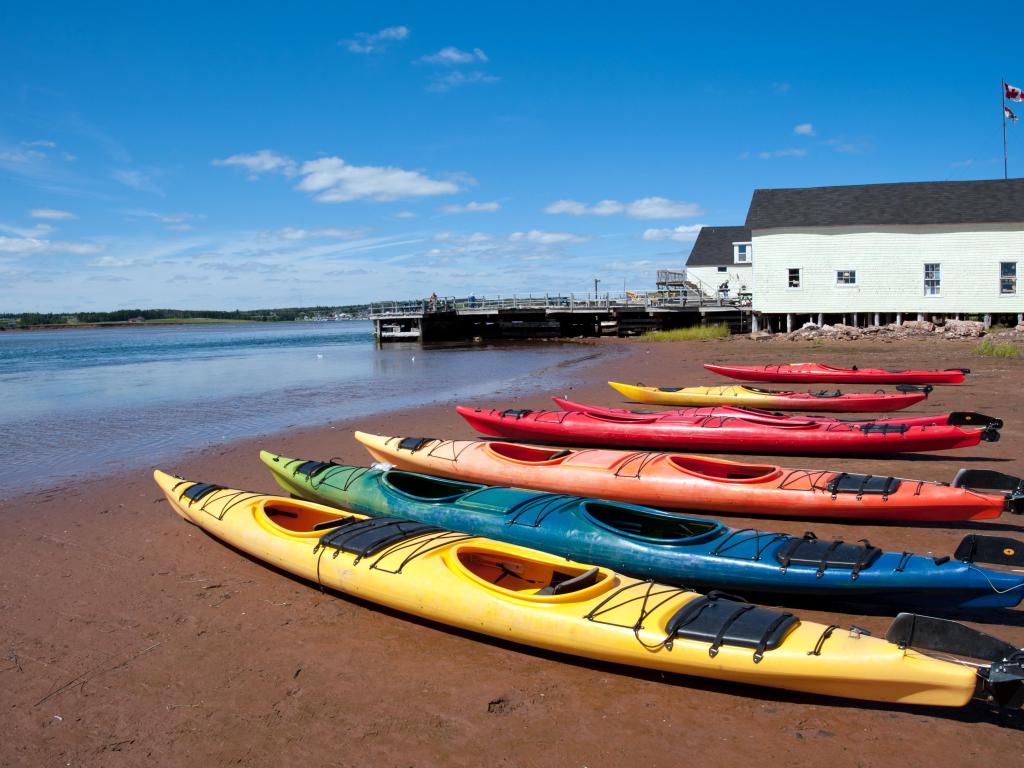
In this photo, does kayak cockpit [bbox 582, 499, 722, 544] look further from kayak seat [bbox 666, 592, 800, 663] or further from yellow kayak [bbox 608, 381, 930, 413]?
yellow kayak [bbox 608, 381, 930, 413]

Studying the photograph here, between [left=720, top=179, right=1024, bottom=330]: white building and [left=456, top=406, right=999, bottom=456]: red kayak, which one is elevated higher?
[left=720, top=179, right=1024, bottom=330]: white building

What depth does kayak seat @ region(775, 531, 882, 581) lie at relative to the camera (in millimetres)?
4629

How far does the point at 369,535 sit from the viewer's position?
559 centimetres

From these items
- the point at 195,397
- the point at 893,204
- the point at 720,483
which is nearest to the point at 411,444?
the point at 720,483

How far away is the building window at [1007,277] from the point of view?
84.6 ft

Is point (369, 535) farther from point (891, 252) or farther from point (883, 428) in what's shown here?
point (891, 252)

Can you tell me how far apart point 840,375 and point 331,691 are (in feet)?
46.5

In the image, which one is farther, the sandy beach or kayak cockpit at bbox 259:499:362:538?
kayak cockpit at bbox 259:499:362:538

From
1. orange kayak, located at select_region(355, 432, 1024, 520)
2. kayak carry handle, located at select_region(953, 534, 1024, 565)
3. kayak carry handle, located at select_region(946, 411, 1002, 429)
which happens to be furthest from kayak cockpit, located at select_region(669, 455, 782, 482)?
kayak carry handle, located at select_region(946, 411, 1002, 429)

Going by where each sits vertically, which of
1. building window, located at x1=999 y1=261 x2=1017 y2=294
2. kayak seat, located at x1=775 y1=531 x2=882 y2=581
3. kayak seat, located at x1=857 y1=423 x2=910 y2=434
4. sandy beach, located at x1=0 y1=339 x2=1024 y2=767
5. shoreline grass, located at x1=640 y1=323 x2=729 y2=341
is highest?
building window, located at x1=999 y1=261 x2=1017 y2=294

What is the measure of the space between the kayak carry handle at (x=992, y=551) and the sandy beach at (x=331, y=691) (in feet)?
1.71

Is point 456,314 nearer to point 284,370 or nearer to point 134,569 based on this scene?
point 284,370

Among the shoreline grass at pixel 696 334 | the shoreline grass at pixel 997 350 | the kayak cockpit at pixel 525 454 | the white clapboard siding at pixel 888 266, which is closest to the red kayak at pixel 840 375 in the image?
the shoreline grass at pixel 997 350

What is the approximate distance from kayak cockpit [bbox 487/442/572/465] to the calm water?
5.43 metres
